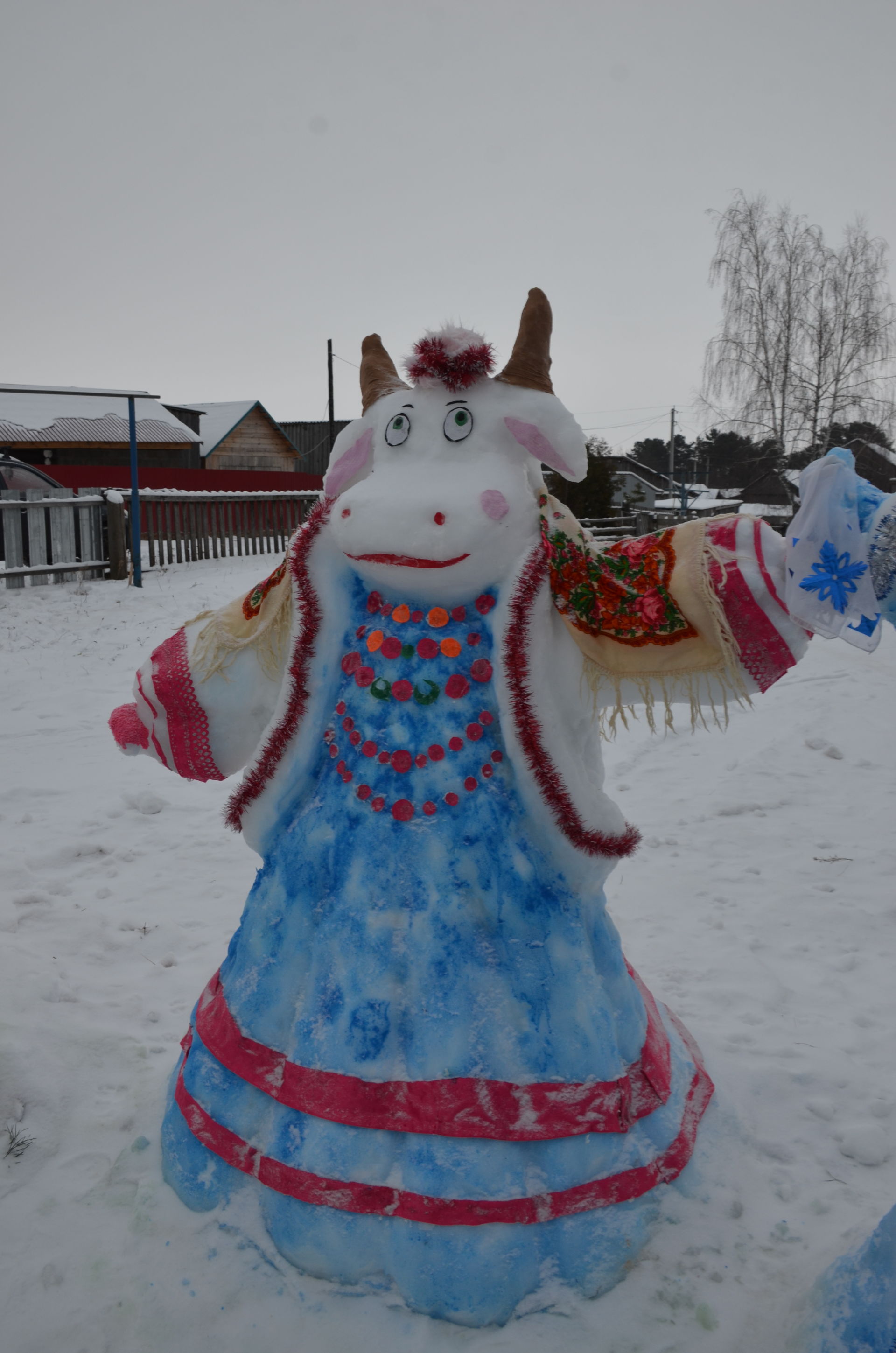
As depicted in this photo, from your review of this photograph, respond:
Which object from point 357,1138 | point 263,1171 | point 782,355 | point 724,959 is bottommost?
point 724,959

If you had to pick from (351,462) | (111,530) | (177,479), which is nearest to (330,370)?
(177,479)

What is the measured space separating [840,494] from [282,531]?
12269mm

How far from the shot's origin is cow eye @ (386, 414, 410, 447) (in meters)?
2.12

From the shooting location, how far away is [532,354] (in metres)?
2.10

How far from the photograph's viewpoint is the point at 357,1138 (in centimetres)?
182

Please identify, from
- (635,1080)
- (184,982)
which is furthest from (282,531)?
(635,1080)

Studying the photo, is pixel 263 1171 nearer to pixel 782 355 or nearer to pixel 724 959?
pixel 724 959

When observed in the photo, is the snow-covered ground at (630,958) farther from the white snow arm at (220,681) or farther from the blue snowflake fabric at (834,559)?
the blue snowflake fabric at (834,559)

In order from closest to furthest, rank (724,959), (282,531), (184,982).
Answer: (184,982) < (724,959) < (282,531)

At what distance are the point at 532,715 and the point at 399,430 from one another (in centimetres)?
74

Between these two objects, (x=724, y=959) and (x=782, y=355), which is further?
(x=782, y=355)

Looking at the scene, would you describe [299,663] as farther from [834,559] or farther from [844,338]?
[844,338]

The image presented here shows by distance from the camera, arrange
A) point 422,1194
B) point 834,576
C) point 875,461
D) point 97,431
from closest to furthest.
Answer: point 834,576
point 422,1194
point 875,461
point 97,431

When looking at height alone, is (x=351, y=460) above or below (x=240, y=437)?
below
